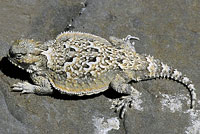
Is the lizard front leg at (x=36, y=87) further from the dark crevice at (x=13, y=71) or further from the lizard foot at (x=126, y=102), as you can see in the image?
the lizard foot at (x=126, y=102)

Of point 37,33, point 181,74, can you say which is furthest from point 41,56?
point 181,74

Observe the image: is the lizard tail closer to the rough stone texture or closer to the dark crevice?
the rough stone texture

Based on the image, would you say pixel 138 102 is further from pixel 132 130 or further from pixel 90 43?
pixel 90 43

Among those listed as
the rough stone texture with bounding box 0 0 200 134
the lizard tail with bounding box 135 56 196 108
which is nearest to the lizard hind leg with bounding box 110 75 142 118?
the rough stone texture with bounding box 0 0 200 134

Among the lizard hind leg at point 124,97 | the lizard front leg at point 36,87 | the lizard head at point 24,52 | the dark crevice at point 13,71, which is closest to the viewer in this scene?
the lizard head at point 24,52

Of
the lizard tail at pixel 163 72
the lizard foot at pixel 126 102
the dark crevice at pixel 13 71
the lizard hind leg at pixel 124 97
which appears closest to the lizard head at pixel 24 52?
the dark crevice at pixel 13 71

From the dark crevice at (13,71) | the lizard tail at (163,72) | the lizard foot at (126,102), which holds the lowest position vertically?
the lizard foot at (126,102)
